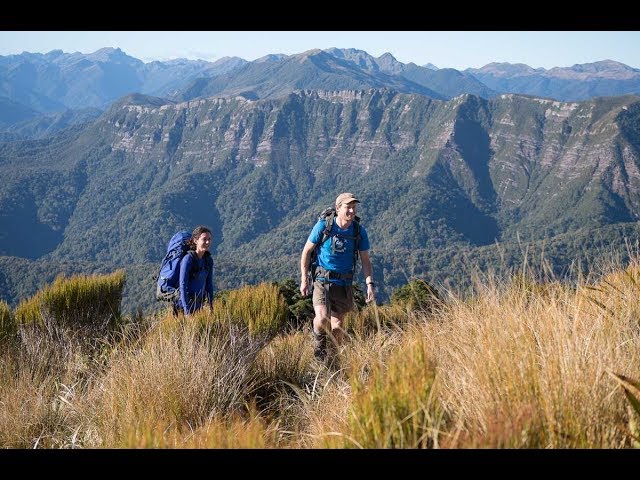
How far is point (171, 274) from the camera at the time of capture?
6.07m

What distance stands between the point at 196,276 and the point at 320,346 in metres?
1.74

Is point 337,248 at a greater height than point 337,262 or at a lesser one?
greater

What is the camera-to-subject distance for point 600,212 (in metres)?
179

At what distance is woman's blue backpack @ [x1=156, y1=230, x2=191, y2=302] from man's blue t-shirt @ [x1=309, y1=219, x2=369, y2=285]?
1549 millimetres

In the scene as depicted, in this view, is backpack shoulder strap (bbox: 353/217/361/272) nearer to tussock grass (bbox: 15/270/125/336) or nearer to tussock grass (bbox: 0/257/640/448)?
tussock grass (bbox: 0/257/640/448)

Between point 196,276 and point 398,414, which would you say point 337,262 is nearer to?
point 196,276

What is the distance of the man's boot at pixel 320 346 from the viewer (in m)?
4.96

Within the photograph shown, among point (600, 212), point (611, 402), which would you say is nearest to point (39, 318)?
point (611, 402)

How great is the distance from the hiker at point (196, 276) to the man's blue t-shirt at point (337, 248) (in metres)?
1.29

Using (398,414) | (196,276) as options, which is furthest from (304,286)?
(398,414)
